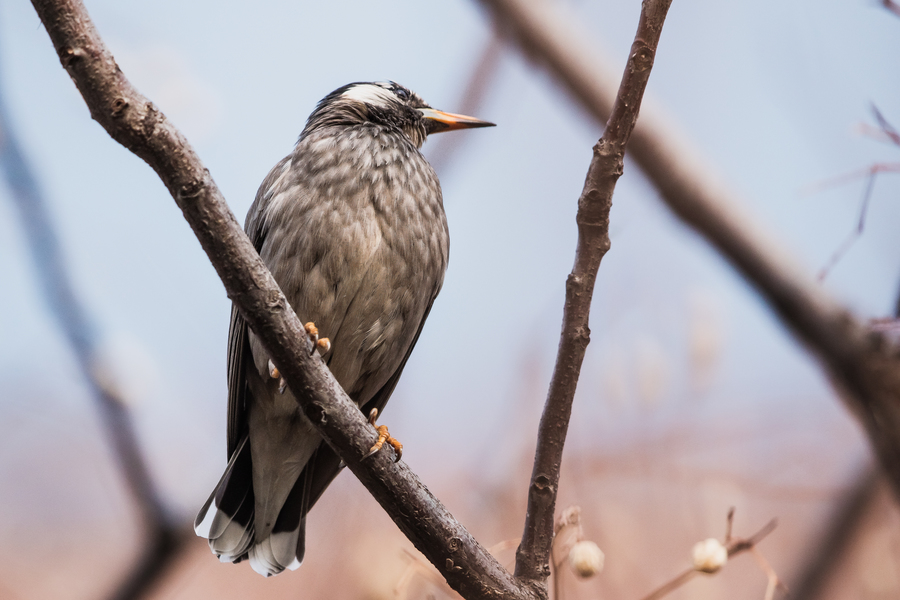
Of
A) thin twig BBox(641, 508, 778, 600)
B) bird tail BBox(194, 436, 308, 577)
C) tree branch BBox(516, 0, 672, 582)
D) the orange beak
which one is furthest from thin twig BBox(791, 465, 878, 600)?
the orange beak

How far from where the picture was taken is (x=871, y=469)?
9.53 feet

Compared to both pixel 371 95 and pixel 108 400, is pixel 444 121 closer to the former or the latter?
pixel 371 95

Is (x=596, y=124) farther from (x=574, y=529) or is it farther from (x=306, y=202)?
(x=574, y=529)

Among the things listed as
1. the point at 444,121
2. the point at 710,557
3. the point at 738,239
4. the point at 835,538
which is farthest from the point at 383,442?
the point at 444,121

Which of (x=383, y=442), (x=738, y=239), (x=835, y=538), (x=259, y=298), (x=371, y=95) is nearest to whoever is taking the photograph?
(x=259, y=298)

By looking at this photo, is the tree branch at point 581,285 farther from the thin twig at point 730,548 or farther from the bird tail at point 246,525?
the bird tail at point 246,525

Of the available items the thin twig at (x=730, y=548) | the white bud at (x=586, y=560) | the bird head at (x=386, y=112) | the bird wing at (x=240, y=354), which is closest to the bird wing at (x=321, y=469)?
the bird wing at (x=240, y=354)

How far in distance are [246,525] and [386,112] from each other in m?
2.03

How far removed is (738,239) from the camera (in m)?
2.79

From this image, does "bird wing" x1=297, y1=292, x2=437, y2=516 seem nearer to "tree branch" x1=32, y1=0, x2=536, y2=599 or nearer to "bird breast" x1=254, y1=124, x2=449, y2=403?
"bird breast" x1=254, y1=124, x2=449, y2=403

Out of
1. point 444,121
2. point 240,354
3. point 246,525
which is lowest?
point 246,525

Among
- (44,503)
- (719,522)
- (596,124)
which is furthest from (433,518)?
(44,503)

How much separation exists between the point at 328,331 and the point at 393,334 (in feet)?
0.93

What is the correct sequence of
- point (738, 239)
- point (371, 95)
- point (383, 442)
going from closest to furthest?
point (383, 442) → point (738, 239) → point (371, 95)
